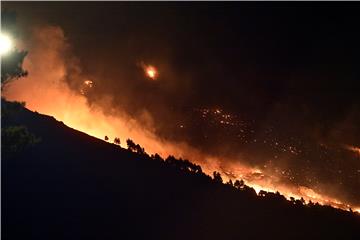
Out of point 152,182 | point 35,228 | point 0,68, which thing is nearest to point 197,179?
point 152,182

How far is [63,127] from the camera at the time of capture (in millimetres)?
73688

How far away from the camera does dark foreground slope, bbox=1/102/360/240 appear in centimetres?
4591

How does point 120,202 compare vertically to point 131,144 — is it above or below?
below

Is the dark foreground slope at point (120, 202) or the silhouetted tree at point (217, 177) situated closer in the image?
the dark foreground slope at point (120, 202)

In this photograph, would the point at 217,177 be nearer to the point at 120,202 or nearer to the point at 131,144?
the point at 131,144

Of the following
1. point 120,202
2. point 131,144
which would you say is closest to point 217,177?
point 131,144

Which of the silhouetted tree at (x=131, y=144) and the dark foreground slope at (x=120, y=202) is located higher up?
the silhouetted tree at (x=131, y=144)

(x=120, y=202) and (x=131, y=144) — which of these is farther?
(x=131, y=144)

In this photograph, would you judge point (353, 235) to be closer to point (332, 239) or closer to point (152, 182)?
point (332, 239)

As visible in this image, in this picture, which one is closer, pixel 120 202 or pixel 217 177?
pixel 120 202

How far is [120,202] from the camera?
54719 millimetres

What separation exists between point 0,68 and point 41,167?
33.4 metres

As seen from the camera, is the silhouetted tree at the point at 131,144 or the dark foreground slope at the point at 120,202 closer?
the dark foreground slope at the point at 120,202

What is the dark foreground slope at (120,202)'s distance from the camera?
45906 mm
